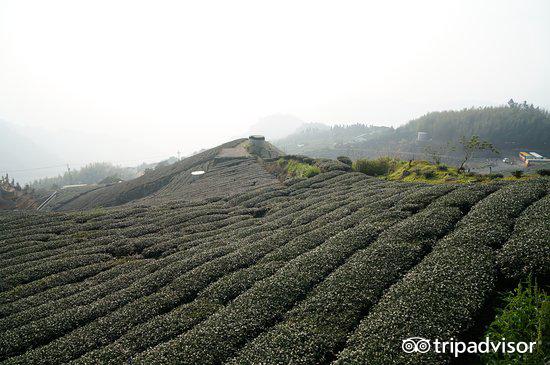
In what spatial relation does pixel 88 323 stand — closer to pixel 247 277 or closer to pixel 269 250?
pixel 247 277

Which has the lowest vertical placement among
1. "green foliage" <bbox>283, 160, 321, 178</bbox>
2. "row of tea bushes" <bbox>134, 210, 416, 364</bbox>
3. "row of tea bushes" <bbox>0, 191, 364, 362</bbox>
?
"row of tea bushes" <bbox>134, 210, 416, 364</bbox>

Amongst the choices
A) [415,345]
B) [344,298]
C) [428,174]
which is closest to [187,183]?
[428,174]

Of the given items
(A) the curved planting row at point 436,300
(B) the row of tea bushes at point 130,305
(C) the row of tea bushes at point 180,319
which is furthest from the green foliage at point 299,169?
(A) the curved planting row at point 436,300

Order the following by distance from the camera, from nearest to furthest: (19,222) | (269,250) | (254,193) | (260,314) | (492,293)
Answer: (492,293), (260,314), (269,250), (19,222), (254,193)

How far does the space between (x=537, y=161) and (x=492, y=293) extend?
469 feet

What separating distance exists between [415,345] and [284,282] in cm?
993

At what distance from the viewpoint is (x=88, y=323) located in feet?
74.7

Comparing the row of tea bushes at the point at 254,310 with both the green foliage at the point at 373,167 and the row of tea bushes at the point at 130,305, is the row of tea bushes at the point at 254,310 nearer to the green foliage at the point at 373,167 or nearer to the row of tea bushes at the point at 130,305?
the row of tea bushes at the point at 130,305

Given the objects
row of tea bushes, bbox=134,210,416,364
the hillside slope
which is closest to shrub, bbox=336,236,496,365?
row of tea bushes, bbox=134,210,416,364

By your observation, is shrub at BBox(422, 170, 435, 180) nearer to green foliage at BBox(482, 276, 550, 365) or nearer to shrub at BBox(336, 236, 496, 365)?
shrub at BBox(336, 236, 496, 365)

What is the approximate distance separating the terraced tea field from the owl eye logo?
0.33 metres

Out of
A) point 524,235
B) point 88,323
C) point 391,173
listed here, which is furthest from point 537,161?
point 88,323

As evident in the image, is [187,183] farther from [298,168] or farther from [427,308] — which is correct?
[427,308]

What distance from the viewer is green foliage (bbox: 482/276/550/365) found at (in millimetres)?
13539
